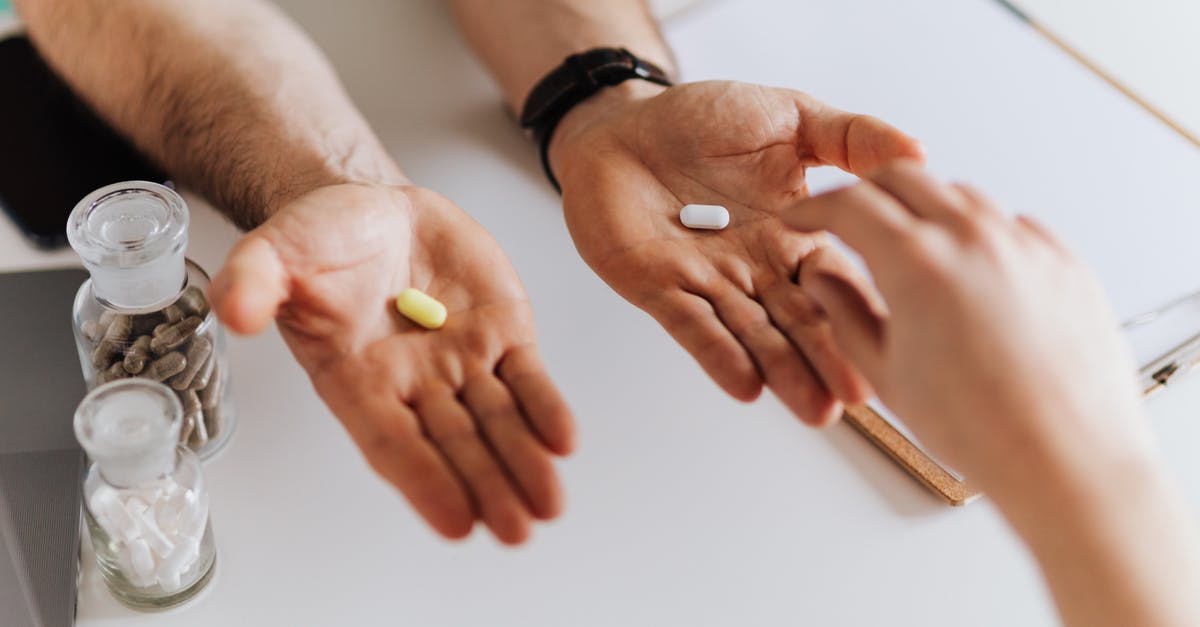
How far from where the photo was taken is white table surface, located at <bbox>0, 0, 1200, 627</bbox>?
0.96 m

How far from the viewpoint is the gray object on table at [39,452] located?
91 cm

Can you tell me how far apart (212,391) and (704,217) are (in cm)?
51

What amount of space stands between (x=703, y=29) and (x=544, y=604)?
2.97 feet

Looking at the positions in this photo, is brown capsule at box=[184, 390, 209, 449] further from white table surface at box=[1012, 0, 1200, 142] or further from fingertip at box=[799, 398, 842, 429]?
white table surface at box=[1012, 0, 1200, 142]

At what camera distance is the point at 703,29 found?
151 cm

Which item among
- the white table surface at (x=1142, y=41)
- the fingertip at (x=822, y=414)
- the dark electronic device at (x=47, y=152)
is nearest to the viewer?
the fingertip at (x=822, y=414)

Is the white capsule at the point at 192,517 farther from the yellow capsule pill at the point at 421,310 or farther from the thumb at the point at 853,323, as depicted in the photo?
the thumb at the point at 853,323

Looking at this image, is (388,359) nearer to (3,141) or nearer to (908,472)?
(908,472)

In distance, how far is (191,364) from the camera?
0.93 m

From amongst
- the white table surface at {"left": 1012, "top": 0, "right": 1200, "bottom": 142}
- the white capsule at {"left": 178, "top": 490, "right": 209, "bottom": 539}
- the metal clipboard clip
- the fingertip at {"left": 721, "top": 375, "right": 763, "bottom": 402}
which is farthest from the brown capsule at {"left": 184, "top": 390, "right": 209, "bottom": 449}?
the white table surface at {"left": 1012, "top": 0, "right": 1200, "bottom": 142}

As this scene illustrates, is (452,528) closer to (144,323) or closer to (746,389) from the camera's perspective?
(746,389)

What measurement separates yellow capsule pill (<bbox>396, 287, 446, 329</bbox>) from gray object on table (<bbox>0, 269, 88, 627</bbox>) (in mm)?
383

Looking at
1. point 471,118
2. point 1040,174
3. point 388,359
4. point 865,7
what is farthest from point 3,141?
point 1040,174

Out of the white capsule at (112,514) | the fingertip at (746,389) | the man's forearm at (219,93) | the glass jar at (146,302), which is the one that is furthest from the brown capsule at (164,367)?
the fingertip at (746,389)
